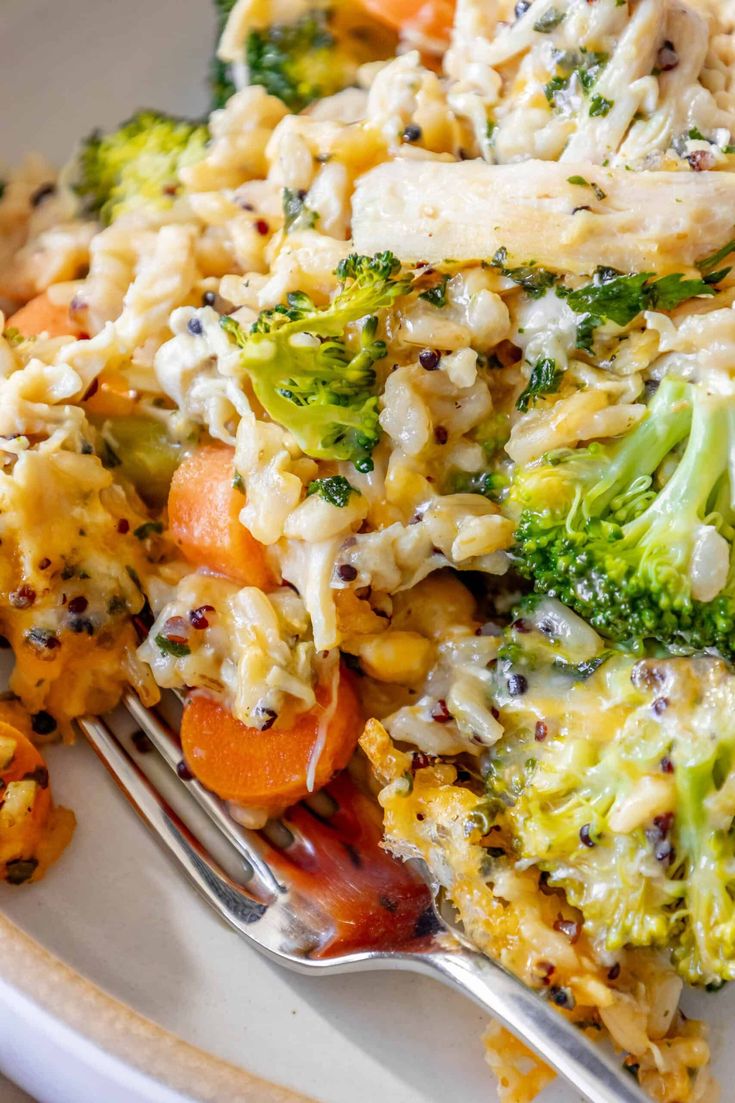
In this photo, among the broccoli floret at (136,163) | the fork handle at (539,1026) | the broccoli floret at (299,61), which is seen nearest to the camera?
the fork handle at (539,1026)

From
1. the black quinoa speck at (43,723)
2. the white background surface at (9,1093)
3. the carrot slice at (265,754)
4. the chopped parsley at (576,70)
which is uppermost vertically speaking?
the chopped parsley at (576,70)

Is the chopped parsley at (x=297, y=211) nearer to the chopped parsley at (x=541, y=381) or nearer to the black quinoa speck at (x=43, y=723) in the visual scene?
the chopped parsley at (x=541, y=381)

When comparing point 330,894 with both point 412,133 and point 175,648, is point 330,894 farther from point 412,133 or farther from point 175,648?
point 412,133

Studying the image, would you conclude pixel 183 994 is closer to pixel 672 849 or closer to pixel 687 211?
pixel 672 849

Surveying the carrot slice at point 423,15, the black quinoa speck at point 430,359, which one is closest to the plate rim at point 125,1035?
the black quinoa speck at point 430,359

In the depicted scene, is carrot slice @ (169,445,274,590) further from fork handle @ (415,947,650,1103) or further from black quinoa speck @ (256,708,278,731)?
fork handle @ (415,947,650,1103)

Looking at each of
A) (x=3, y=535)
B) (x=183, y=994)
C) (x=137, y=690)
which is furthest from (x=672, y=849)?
(x=3, y=535)
